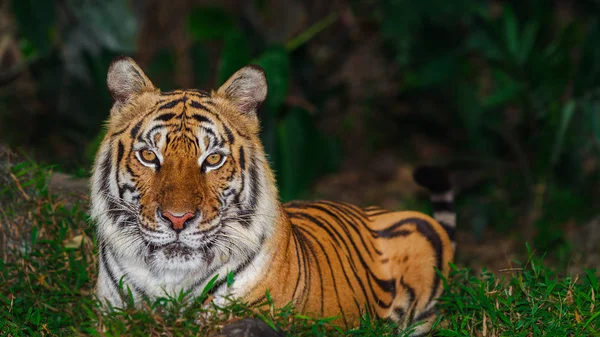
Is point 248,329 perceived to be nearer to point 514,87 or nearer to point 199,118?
point 199,118

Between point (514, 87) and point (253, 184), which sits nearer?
point (253, 184)

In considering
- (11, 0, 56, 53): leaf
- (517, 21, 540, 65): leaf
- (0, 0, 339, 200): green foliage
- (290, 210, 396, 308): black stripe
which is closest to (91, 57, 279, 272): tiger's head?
(290, 210, 396, 308): black stripe

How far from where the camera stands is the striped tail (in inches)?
180

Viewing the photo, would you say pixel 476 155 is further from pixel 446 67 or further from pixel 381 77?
pixel 381 77

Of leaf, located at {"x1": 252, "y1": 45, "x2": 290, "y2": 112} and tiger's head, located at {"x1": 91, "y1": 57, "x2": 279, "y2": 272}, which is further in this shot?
leaf, located at {"x1": 252, "y1": 45, "x2": 290, "y2": 112}

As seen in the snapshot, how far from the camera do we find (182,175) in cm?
332

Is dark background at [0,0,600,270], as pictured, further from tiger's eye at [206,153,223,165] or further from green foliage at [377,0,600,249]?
tiger's eye at [206,153,223,165]

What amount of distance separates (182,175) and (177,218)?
0.59 feet

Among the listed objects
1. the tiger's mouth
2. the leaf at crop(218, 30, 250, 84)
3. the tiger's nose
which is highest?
the leaf at crop(218, 30, 250, 84)

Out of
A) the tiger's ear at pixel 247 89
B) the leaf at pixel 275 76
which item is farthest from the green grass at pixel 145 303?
the leaf at pixel 275 76

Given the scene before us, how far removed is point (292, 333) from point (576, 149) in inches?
187

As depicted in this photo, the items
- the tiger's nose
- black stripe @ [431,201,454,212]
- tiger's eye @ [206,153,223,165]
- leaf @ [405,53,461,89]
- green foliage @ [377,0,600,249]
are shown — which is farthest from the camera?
leaf @ [405,53,461,89]

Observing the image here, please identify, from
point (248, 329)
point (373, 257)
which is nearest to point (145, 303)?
point (248, 329)

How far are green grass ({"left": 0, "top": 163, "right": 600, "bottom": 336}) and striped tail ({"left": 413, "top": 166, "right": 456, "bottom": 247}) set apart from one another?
12.3 inches
